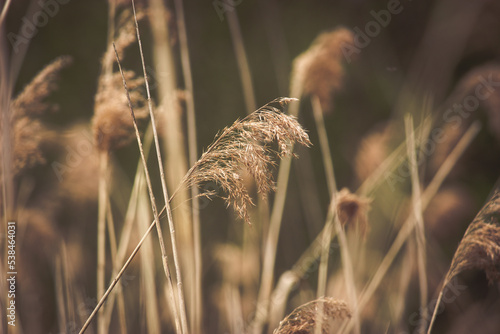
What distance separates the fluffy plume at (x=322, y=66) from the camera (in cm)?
130

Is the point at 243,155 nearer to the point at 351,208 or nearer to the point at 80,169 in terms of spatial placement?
the point at 351,208

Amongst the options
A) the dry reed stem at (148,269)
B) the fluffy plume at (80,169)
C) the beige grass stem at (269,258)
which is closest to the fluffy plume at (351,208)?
the beige grass stem at (269,258)

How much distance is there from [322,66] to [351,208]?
58 cm

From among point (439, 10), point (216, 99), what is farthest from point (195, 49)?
point (439, 10)

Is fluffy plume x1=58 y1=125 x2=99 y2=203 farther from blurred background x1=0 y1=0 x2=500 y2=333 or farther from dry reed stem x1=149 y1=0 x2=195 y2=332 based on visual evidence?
dry reed stem x1=149 y1=0 x2=195 y2=332

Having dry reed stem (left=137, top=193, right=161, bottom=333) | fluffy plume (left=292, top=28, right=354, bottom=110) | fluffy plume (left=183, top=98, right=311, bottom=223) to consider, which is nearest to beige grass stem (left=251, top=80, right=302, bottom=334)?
fluffy plume (left=292, top=28, right=354, bottom=110)

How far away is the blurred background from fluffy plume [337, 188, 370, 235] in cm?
41

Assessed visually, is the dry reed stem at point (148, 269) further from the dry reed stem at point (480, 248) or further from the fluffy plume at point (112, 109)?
the dry reed stem at point (480, 248)

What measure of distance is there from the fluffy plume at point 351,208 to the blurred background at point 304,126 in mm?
410

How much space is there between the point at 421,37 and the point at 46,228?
243 centimetres

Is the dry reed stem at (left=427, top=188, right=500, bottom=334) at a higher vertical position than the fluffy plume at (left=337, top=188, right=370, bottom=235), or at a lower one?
lower

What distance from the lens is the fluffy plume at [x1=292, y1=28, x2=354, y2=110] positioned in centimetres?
130

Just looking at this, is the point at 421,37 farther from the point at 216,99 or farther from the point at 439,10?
the point at 216,99

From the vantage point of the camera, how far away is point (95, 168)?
1545mm
